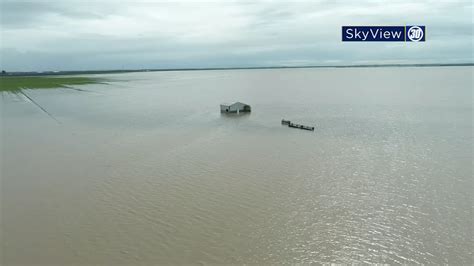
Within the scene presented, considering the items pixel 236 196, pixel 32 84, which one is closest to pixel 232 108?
pixel 236 196

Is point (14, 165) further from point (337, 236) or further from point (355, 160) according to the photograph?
point (355, 160)

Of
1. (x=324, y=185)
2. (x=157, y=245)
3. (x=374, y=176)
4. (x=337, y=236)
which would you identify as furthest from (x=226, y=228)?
(x=374, y=176)

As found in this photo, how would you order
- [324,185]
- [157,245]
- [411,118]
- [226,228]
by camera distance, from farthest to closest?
[411,118], [324,185], [226,228], [157,245]

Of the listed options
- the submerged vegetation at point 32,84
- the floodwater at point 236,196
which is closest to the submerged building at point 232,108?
the floodwater at point 236,196

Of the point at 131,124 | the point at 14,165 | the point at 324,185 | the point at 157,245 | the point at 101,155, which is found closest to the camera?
the point at 157,245

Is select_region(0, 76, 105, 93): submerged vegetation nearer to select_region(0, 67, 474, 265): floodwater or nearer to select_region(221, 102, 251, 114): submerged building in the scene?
select_region(221, 102, 251, 114): submerged building

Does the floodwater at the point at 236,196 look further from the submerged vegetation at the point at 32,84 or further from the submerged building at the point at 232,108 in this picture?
the submerged vegetation at the point at 32,84

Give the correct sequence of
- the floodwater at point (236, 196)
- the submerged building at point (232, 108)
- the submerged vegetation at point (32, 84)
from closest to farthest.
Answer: the floodwater at point (236, 196), the submerged building at point (232, 108), the submerged vegetation at point (32, 84)

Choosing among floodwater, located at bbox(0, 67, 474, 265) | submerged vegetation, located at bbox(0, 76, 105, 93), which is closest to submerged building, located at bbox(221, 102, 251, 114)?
floodwater, located at bbox(0, 67, 474, 265)

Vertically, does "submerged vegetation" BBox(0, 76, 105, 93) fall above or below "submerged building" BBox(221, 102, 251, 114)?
above
